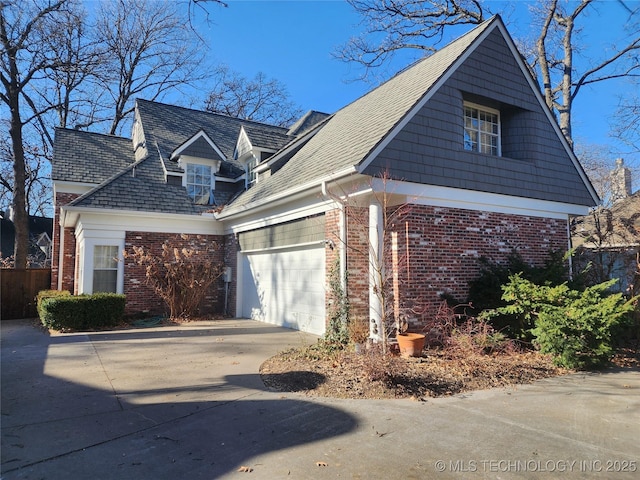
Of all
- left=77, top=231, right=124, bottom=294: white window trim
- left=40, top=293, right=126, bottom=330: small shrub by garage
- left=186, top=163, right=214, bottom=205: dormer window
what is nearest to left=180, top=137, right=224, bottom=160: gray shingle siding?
left=186, top=163, right=214, bottom=205: dormer window

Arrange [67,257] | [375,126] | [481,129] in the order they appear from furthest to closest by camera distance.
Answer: [67,257]
[481,129]
[375,126]

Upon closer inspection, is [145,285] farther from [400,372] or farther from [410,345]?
[400,372]

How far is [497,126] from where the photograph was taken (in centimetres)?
1095

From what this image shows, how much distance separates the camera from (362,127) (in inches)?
398

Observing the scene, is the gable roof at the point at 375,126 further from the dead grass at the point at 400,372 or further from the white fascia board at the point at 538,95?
the dead grass at the point at 400,372

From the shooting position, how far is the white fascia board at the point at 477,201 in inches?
331

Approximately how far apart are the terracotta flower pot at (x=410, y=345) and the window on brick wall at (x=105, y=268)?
9494mm

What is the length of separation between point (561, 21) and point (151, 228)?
1996 centimetres

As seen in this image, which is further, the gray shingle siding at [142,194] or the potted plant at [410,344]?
the gray shingle siding at [142,194]

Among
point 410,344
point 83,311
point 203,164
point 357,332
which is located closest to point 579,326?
point 410,344

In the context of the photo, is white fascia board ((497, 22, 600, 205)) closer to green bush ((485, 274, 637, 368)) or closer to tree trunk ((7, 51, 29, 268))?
green bush ((485, 274, 637, 368))

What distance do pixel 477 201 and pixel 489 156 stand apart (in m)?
1.18

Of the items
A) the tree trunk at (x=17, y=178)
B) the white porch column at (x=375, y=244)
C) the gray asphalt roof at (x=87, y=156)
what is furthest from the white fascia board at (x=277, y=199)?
the tree trunk at (x=17, y=178)

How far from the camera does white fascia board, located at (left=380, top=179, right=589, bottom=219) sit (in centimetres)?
841
